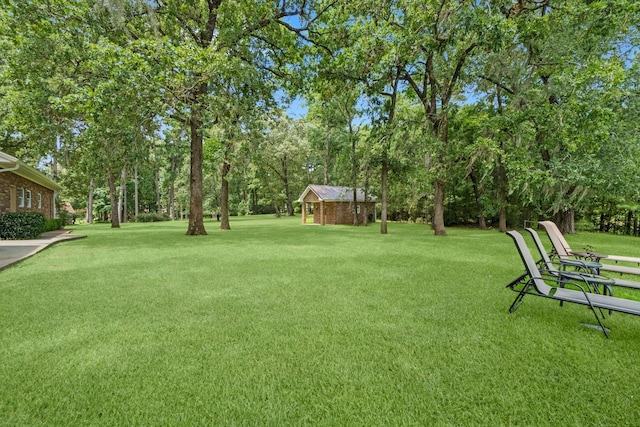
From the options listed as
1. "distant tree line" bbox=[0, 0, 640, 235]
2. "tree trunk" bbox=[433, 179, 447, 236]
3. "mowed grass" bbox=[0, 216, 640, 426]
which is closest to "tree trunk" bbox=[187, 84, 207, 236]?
"distant tree line" bbox=[0, 0, 640, 235]

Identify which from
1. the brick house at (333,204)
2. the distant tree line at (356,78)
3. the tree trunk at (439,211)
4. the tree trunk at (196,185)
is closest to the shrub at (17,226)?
the distant tree line at (356,78)

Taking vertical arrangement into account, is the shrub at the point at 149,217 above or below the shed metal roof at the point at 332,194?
below

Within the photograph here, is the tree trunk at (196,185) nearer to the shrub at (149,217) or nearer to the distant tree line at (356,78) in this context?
the distant tree line at (356,78)

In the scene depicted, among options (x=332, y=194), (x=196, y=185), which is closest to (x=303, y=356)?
(x=196, y=185)

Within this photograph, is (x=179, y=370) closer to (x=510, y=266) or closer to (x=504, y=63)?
(x=510, y=266)

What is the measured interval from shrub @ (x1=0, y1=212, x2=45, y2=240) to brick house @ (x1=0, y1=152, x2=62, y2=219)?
5.25ft

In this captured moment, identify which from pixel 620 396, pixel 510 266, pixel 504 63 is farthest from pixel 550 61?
pixel 620 396

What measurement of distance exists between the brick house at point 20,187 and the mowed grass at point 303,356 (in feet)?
30.6

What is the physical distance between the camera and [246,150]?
13.0m

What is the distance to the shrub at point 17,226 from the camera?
12.9m

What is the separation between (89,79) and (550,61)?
1904cm

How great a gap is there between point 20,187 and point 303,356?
20.4 meters

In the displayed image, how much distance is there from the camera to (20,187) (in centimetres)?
1588

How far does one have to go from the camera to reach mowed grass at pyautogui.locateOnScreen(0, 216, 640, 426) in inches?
87.4
